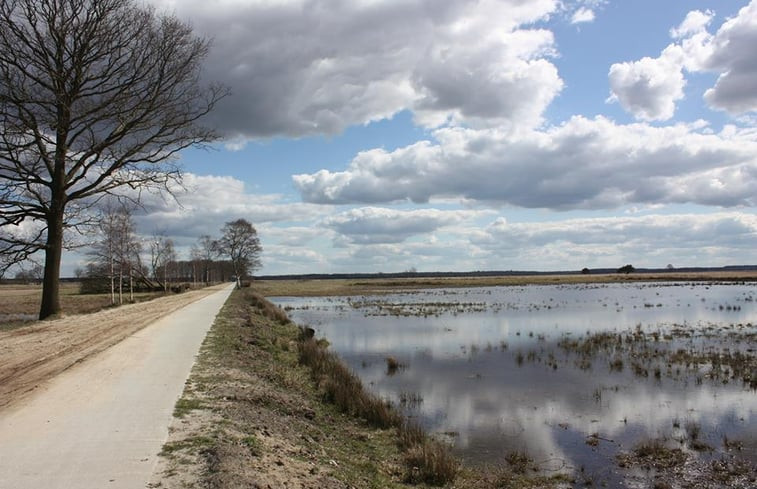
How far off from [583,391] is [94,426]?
457 inches

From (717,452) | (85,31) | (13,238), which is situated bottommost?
(717,452)

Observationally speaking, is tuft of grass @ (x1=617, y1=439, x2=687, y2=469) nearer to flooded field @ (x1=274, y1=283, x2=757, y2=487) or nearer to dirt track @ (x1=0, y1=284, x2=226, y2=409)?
flooded field @ (x1=274, y1=283, x2=757, y2=487)

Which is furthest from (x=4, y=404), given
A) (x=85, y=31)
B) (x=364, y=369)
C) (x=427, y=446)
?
(x=85, y=31)

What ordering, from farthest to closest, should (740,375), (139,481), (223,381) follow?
(740,375)
(223,381)
(139,481)

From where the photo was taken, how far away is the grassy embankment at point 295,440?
6395mm

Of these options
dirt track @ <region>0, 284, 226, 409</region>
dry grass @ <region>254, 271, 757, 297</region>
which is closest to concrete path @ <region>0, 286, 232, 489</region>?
dirt track @ <region>0, 284, 226, 409</region>

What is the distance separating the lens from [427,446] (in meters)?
8.79

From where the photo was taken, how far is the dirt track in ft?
34.9

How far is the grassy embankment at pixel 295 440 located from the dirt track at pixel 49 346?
2998 millimetres

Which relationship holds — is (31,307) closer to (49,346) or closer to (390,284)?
(49,346)

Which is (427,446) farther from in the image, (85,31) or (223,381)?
(85,31)

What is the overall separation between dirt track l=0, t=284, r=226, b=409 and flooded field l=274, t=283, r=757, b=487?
7709mm

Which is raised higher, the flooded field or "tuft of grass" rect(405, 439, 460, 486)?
"tuft of grass" rect(405, 439, 460, 486)

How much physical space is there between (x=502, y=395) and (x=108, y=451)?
991cm
